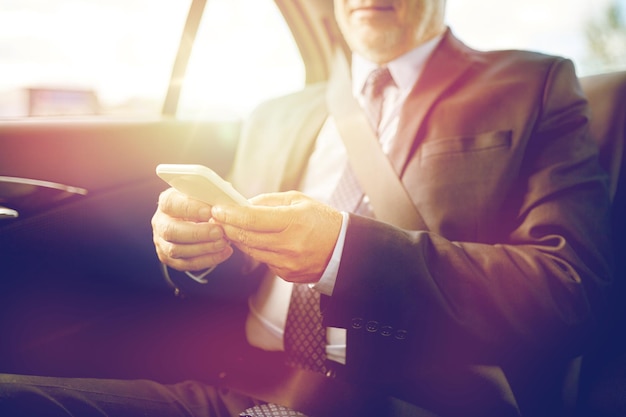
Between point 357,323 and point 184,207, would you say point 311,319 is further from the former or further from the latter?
point 184,207

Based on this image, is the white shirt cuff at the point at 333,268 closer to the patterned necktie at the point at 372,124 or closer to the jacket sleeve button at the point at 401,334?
the jacket sleeve button at the point at 401,334

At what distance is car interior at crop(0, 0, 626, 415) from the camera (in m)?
1.40

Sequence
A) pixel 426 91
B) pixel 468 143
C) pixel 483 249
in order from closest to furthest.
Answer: pixel 483 249 < pixel 468 143 < pixel 426 91

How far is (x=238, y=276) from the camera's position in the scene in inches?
62.5

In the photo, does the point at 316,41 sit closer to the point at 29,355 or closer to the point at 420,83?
the point at 420,83

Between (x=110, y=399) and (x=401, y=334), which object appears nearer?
(x=401, y=334)

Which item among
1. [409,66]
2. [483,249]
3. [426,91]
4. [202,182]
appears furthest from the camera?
[409,66]

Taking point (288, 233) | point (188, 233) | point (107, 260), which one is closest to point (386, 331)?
point (288, 233)

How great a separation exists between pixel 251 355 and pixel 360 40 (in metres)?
0.98

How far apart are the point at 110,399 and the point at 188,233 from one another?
1.49ft

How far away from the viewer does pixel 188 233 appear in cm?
107

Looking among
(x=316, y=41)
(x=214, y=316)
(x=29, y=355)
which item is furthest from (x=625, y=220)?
(x=29, y=355)

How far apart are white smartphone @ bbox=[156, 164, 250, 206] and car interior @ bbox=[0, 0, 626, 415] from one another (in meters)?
0.70

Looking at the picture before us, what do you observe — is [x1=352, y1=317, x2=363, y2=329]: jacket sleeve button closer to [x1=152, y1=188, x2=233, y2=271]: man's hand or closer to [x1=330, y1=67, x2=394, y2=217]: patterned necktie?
[x1=152, y1=188, x2=233, y2=271]: man's hand
